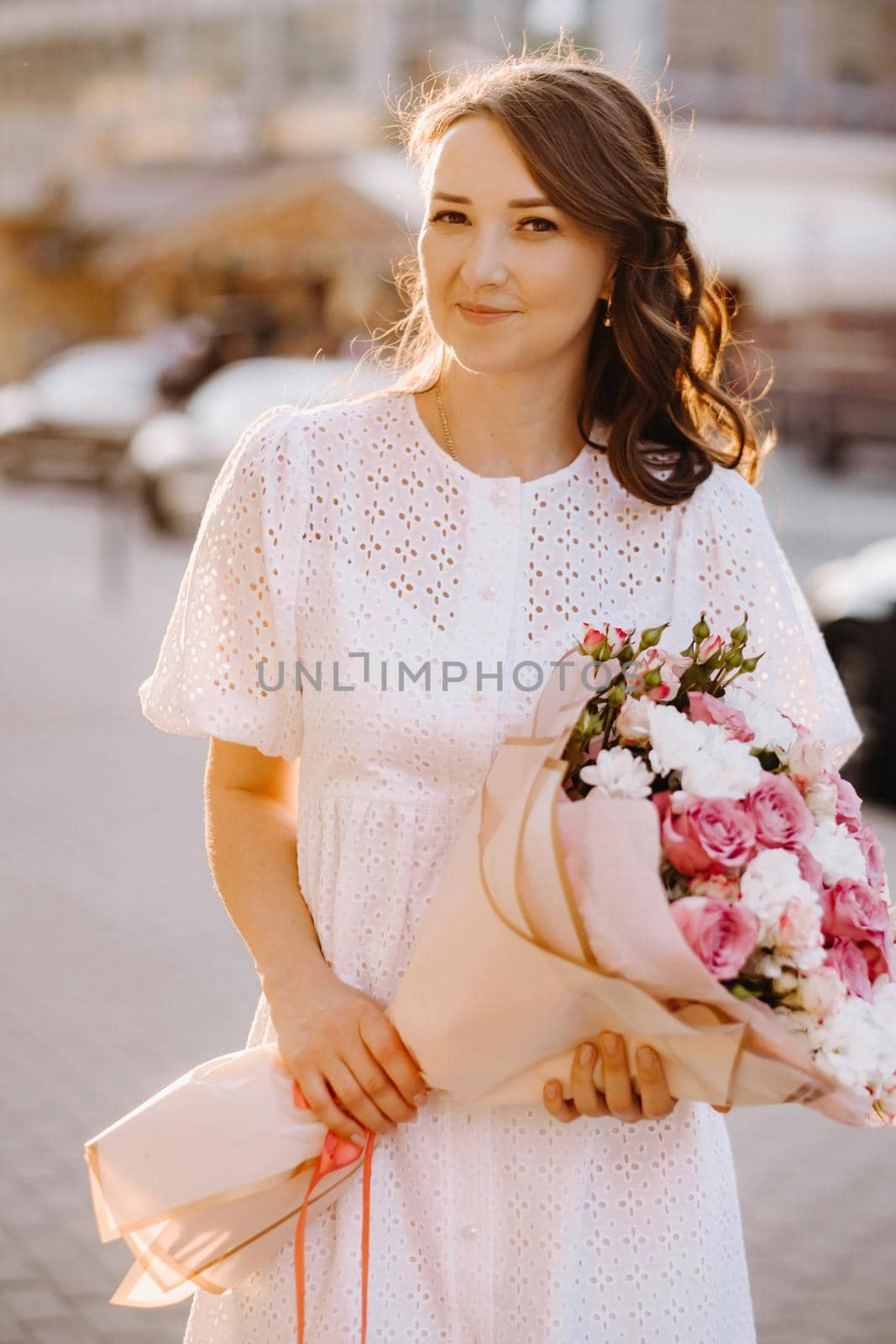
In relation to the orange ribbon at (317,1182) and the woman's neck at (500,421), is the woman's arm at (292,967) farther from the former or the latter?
the woman's neck at (500,421)

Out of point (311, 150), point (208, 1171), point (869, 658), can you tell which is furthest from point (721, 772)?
point (311, 150)

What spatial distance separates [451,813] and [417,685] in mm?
163

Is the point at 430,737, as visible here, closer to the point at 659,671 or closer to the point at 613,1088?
the point at 659,671

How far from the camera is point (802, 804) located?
187 centimetres

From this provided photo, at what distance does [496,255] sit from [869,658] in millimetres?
6701

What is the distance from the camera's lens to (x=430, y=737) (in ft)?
6.97

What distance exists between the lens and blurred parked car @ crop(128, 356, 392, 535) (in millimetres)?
16734

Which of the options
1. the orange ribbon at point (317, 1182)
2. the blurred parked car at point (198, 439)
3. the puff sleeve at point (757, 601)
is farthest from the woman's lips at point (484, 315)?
the blurred parked car at point (198, 439)

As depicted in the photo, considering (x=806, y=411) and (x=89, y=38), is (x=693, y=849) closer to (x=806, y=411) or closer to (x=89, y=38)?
(x=806, y=411)

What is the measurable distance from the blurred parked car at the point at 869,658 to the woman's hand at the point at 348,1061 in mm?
6493

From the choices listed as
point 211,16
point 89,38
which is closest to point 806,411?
point 211,16

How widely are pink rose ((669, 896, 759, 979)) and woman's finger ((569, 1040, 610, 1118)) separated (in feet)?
0.74

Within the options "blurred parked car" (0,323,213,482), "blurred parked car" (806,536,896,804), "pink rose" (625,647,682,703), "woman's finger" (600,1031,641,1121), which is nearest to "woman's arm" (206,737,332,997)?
"woman's finger" (600,1031,641,1121)

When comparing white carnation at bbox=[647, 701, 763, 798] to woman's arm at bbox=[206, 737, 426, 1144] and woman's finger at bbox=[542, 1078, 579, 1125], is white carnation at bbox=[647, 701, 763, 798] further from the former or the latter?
woman's arm at bbox=[206, 737, 426, 1144]
